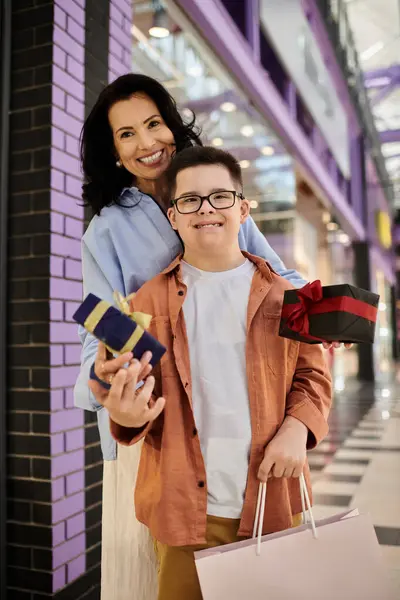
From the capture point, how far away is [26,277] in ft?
7.16

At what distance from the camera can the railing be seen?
732 cm

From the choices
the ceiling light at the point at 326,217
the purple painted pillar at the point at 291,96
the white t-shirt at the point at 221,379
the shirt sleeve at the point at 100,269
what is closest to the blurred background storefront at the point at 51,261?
the white t-shirt at the point at 221,379

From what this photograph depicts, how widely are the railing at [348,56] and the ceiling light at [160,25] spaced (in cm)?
333

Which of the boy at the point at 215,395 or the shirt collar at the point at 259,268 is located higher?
the shirt collar at the point at 259,268

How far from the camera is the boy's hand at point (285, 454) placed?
1025 mm

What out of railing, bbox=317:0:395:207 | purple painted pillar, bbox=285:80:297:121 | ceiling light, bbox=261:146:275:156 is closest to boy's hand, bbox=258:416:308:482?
purple painted pillar, bbox=285:80:297:121

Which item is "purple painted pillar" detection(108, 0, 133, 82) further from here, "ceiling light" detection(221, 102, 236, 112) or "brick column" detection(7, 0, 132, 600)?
"ceiling light" detection(221, 102, 236, 112)

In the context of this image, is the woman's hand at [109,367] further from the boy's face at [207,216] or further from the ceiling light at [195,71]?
the ceiling light at [195,71]

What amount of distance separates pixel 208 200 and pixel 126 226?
0.33m

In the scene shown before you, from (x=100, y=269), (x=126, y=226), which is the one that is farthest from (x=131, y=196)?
(x=100, y=269)

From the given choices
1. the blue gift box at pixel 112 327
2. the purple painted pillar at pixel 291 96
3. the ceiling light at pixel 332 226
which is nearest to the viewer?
the blue gift box at pixel 112 327

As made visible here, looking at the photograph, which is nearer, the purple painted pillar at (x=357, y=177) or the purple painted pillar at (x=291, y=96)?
the purple painted pillar at (x=291, y=96)

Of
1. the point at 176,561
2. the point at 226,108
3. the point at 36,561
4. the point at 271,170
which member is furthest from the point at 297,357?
the point at 271,170

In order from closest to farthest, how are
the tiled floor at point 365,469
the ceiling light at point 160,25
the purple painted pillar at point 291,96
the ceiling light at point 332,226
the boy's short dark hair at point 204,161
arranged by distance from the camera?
the boy's short dark hair at point 204,161
the tiled floor at point 365,469
the ceiling light at point 160,25
the purple painted pillar at point 291,96
the ceiling light at point 332,226
